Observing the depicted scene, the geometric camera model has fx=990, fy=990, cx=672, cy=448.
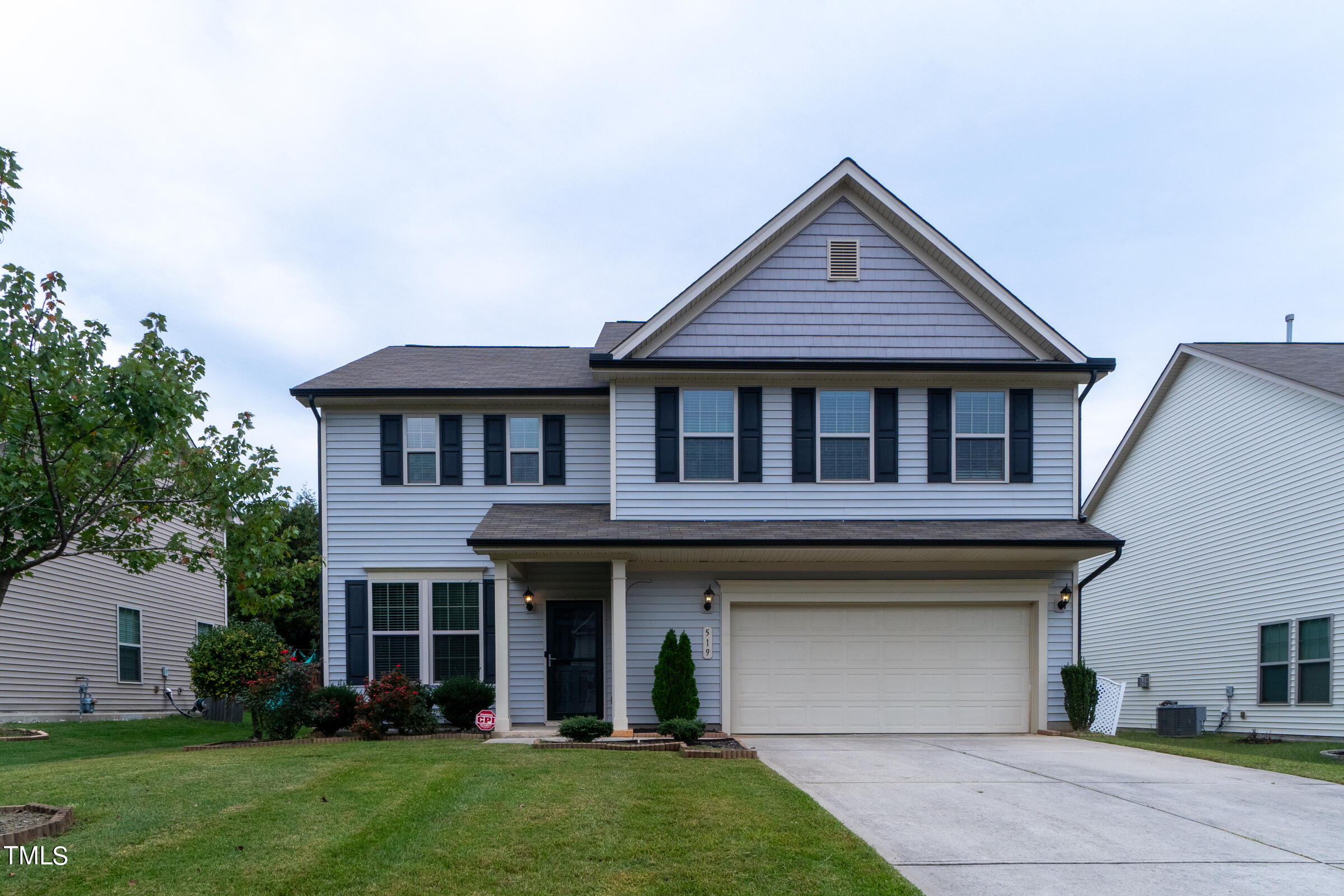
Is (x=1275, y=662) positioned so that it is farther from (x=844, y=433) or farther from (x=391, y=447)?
(x=391, y=447)

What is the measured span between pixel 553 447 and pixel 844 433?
4.62 meters

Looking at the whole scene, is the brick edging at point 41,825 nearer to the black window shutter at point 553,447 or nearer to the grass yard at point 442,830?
the grass yard at point 442,830

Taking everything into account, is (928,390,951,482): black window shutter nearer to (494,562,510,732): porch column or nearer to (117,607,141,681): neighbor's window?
(494,562,510,732): porch column

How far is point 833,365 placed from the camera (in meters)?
14.9

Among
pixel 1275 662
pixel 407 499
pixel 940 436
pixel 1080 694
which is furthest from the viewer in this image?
pixel 1275 662

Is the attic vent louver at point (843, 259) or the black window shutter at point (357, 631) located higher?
the attic vent louver at point (843, 259)

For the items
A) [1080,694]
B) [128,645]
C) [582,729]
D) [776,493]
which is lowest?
[582,729]

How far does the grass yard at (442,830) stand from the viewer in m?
5.74

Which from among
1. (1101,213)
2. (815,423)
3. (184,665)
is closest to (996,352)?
(815,423)

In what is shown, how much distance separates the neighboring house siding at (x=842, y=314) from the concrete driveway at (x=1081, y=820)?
20.5ft

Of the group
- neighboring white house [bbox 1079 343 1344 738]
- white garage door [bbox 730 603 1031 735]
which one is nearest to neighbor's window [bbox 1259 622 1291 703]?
neighboring white house [bbox 1079 343 1344 738]

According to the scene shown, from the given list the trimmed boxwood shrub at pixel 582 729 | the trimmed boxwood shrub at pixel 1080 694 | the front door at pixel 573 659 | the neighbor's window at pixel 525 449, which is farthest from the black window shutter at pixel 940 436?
the trimmed boxwood shrub at pixel 582 729

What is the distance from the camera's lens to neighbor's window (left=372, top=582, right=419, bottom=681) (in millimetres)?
15273

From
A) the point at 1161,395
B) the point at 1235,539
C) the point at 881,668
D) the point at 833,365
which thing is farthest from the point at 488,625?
the point at 1161,395
